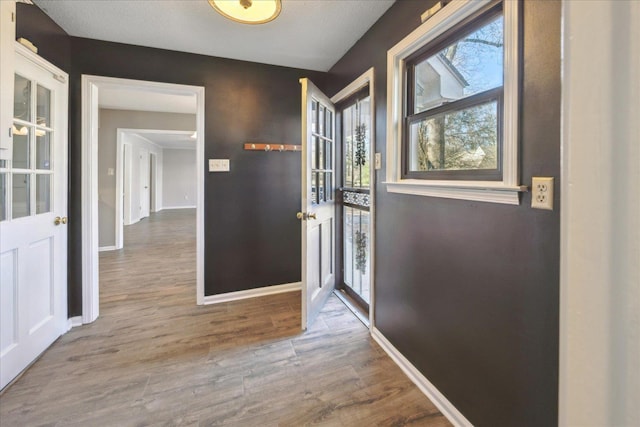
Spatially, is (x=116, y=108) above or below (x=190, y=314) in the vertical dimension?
above

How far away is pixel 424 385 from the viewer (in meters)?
1.71

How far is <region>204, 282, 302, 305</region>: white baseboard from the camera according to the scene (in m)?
2.91

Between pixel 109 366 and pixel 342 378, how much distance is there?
152 cm

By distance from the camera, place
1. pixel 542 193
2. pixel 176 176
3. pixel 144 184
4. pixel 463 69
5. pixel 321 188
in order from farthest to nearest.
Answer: pixel 176 176 → pixel 144 184 → pixel 321 188 → pixel 463 69 → pixel 542 193

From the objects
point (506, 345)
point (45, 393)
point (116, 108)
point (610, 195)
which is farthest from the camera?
point (116, 108)

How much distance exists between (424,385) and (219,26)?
9.29ft

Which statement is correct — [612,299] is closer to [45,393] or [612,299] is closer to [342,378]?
[342,378]

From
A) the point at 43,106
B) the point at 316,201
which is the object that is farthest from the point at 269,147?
the point at 43,106

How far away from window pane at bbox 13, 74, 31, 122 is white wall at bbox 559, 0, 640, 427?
2647mm

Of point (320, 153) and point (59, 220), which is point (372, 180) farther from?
point (59, 220)

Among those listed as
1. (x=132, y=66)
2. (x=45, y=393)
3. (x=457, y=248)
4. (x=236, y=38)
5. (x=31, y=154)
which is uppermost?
(x=236, y=38)

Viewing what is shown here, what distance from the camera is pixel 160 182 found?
34.4 ft

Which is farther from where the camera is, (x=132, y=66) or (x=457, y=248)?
(x=132, y=66)

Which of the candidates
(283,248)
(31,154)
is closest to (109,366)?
(31,154)
